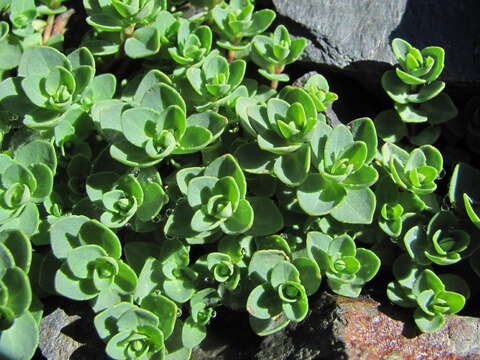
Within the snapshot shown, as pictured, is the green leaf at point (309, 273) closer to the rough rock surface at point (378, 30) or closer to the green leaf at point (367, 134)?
the green leaf at point (367, 134)

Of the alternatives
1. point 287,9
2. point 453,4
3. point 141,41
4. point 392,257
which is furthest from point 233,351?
point 453,4

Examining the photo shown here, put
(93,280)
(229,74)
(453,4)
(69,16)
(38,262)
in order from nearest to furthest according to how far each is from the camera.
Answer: (93,280), (38,262), (229,74), (453,4), (69,16)

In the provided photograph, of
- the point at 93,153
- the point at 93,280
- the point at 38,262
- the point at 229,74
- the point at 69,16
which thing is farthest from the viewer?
the point at 69,16

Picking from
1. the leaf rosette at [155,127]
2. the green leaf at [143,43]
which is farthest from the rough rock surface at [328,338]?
the green leaf at [143,43]

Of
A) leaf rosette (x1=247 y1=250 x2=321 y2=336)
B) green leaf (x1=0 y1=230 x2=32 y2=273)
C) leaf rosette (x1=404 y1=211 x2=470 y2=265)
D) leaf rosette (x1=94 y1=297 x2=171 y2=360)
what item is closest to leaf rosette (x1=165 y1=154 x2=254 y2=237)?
leaf rosette (x1=247 y1=250 x2=321 y2=336)

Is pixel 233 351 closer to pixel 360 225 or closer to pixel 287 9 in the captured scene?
pixel 360 225

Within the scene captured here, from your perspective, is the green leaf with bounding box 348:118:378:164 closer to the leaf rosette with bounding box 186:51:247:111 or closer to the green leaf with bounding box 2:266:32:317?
the leaf rosette with bounding box 186:51:247:111
